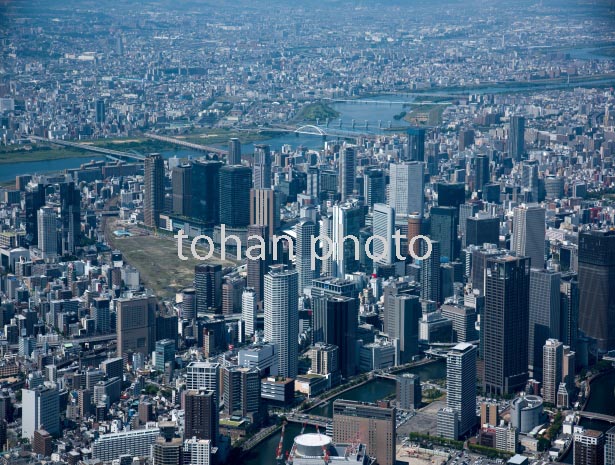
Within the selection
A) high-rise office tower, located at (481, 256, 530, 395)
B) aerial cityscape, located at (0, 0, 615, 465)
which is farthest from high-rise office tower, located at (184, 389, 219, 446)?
high-rise office tower, located at (481, 256, 530, 395)

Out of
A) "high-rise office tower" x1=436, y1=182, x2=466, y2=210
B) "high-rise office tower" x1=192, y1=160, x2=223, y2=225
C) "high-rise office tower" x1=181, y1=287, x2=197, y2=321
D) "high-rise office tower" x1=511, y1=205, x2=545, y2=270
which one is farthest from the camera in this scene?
"high-rise office tower" x1=192, y1=160, x2=223, y2=225

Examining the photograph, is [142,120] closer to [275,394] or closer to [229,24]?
[229,24]

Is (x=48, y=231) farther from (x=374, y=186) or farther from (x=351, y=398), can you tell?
(x=351, y=398)

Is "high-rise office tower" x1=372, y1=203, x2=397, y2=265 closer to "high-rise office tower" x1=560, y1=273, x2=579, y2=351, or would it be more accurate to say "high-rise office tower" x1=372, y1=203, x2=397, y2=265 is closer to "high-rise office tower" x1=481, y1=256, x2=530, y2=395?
"high-rise office tower" x1=560, y1=273, x2=579, y2=351

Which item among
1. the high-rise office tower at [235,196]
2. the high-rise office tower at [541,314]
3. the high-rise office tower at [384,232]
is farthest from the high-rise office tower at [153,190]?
the high-rise office tower at [541,314]

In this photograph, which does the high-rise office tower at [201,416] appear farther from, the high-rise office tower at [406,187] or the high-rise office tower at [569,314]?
the high-rise office tower at [406,187]

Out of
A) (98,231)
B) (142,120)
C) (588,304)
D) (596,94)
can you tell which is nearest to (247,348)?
(588,304)
